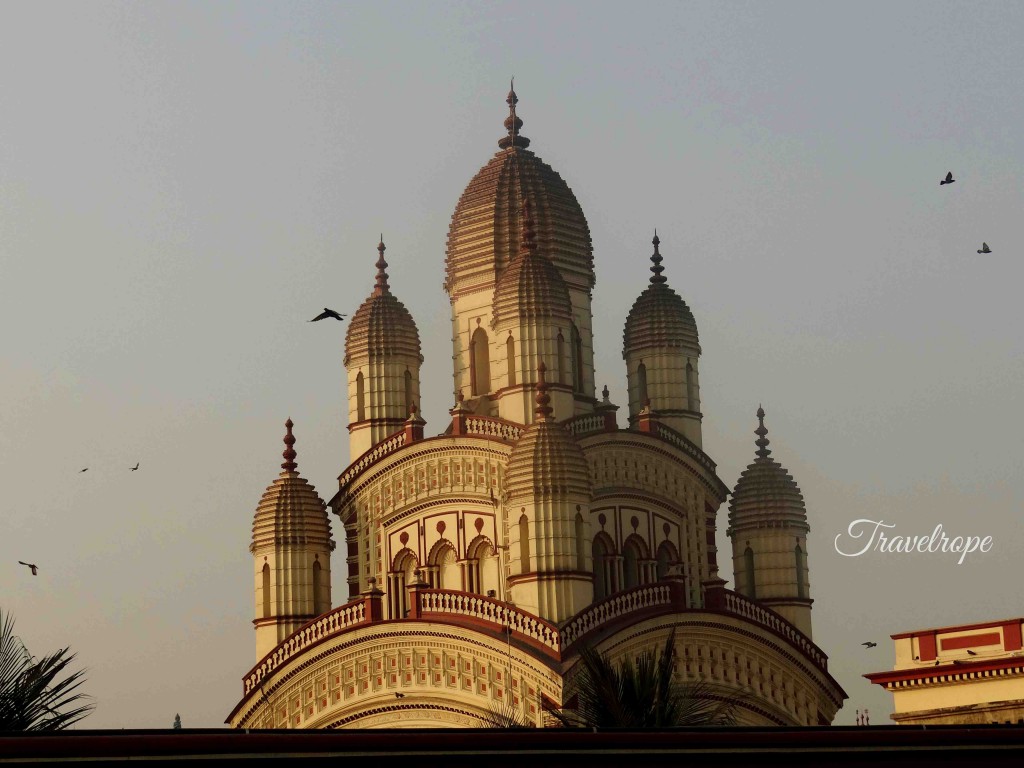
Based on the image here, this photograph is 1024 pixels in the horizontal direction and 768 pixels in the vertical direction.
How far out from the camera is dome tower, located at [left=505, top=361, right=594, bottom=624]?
113 ft

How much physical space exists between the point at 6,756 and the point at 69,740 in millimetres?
498

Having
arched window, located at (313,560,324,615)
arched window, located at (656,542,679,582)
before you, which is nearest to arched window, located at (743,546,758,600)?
arched window, located at (656,542,679,582)

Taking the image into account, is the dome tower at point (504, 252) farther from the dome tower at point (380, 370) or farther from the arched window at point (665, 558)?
the arched window at point (665, 558)

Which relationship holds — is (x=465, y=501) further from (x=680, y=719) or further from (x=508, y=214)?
(x=680, y=719)

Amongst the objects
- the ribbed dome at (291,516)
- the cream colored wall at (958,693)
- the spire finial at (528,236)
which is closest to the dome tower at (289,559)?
the ribbed dome at (291,516)

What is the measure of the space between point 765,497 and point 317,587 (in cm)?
880

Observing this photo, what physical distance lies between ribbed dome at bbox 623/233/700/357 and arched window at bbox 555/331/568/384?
3.42 meters

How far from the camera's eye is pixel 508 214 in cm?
4109

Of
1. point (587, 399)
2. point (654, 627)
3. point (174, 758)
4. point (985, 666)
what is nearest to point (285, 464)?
point (587, 399)

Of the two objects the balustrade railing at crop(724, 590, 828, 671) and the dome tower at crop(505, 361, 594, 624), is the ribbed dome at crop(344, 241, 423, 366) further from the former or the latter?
the balustrade railing at crop(724, 590, 828, 671)

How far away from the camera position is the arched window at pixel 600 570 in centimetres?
3797

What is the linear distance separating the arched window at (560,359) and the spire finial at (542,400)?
136 cm

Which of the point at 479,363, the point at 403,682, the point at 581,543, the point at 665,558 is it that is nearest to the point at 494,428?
the point at 479,363

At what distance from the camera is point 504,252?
40.8 metres
